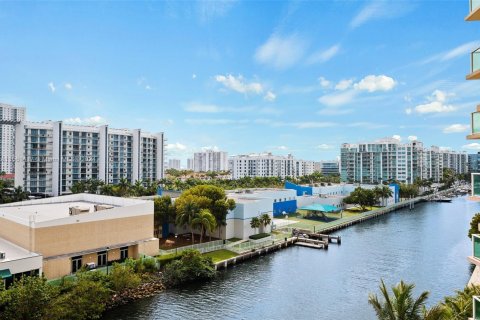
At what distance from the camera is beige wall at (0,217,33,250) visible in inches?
1040

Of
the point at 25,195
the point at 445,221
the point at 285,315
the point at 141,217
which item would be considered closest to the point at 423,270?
the point at 285,315

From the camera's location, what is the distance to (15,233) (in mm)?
28094

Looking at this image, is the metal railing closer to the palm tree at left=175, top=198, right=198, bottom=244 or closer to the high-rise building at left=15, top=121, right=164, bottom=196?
the palm tree at left=175, top=198, right=198, bottom=244

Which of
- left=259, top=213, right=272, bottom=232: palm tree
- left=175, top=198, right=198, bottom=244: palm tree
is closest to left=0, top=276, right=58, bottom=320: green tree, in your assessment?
left=175, top=198, right=198, bottom=244: palm tree

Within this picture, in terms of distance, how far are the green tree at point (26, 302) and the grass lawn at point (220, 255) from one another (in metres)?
16.5

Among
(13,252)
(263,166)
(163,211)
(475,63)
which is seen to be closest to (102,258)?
(13,252)

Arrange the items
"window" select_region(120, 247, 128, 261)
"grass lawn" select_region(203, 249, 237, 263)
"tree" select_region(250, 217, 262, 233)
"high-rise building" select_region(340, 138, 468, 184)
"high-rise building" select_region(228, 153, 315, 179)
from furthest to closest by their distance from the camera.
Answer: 1. "high-rise building" select_region(228, 153, 315, 179)
2. "high-rise building" select_region(340, 138, 468, 184)
3. "tree" select_region(250, 217, 262, 233)
4. "grass lawn" select_region(203, 249, 237, 263)
5. "window" select_region(120, 247, 128, 261)

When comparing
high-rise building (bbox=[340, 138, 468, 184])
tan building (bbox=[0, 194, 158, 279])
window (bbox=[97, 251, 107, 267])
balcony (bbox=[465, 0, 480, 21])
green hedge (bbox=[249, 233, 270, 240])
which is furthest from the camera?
high-rise building (bbox=[340, 138, 468, 184])

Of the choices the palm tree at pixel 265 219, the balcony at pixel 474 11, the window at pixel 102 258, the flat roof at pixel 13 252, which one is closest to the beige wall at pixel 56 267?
the flat roof at pixel 13 252

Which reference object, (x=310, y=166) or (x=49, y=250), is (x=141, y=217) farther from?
(x=310, y=166)

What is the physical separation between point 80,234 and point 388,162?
428 feet

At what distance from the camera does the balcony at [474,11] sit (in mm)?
11188

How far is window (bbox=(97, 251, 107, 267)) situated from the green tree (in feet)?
30.6

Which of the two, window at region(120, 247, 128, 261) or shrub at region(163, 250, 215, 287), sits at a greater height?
window at region(120, 247, 128, 261)
